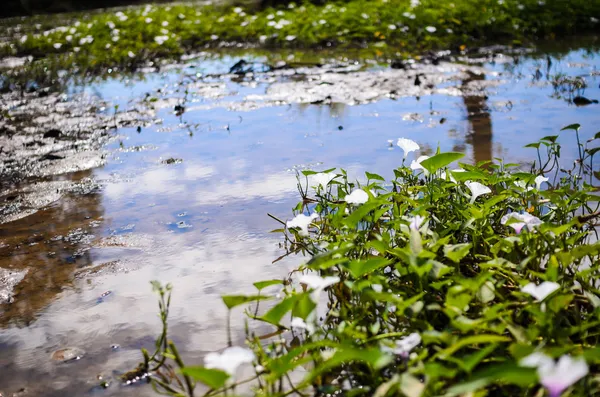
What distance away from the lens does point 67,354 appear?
1749 millimetres

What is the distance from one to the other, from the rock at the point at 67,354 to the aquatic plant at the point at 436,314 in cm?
A: 28

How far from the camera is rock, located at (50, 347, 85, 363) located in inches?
68.1

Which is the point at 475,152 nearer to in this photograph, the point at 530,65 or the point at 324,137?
the point at 324,137

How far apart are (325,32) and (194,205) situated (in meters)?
5.60

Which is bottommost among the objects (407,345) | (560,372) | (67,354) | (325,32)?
(67,354)

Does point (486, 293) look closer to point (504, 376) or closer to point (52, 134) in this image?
point (504, 376)

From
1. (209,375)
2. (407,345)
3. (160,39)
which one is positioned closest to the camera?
(209,375)

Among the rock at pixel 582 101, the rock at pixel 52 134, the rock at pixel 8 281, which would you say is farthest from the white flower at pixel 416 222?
the rock at pixel 52 134

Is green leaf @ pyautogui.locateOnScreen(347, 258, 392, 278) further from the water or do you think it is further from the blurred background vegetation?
the blurred background vegetation

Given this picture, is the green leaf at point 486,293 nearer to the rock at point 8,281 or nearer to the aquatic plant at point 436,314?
the aquatic plant at point 436,314

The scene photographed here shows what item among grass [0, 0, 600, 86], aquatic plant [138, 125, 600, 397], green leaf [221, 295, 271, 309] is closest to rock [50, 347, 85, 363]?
aquatic plant [138, 125, 600, 397]

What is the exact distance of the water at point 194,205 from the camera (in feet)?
6.00

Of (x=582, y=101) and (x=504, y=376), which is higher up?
(x=504, y=376)

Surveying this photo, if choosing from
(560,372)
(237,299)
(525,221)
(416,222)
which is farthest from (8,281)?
(560,372)
